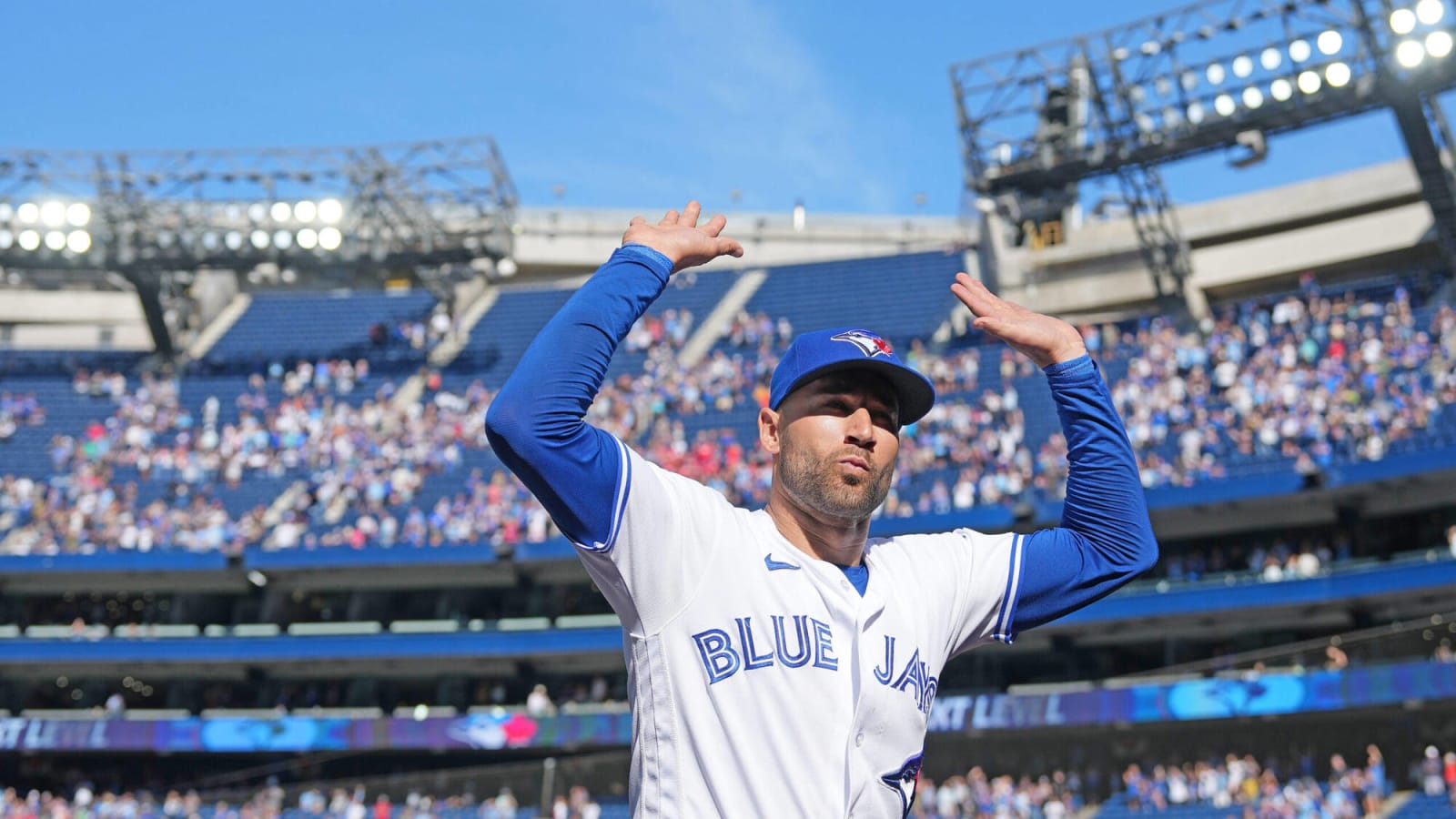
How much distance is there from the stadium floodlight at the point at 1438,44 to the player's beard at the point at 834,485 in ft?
95.6

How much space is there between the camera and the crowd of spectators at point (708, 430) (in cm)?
2672

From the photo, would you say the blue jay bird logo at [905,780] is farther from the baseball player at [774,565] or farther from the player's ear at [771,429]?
the player's ear at [771,429]

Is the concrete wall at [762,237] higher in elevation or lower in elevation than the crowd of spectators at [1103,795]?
higher

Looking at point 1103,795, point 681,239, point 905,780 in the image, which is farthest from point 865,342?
point 1103,795

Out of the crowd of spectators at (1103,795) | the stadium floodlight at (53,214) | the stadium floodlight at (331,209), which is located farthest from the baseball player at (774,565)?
the stadium floodlight at (53,214)

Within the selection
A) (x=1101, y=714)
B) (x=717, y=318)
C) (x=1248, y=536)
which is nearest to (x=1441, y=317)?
(x=1248, y=536)

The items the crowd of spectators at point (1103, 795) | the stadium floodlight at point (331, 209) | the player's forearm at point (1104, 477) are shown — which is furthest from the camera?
the stadium floodlight at point (331, 209)

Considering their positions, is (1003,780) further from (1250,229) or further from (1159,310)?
(1250,229)

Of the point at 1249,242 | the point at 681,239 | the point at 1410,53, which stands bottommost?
the point at 681,239

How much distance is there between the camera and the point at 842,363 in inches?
126

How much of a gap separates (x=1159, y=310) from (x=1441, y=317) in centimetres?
841

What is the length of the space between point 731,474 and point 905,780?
2597 centimetres

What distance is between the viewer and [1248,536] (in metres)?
27.9

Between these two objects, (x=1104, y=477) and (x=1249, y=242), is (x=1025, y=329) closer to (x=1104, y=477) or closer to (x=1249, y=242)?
(x=1104, y=477)
